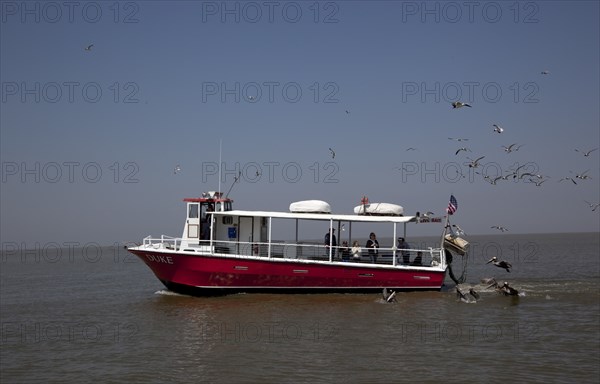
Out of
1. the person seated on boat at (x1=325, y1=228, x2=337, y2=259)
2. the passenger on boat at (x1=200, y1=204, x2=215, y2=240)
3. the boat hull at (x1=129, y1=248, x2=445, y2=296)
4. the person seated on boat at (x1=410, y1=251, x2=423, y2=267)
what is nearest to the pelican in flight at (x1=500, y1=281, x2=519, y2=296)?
the boat hull at (x1=129, y1=248, x2=445, y2=296)

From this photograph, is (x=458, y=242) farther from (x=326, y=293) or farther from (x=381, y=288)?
(x=326, y=293)

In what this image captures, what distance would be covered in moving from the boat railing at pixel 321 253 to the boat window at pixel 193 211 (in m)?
1.50

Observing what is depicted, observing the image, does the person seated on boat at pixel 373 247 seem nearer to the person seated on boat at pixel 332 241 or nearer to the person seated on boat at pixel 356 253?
the person seated on boat at pixel 356 253

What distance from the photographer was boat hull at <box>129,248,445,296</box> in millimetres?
22766

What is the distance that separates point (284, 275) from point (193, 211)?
4916 mm

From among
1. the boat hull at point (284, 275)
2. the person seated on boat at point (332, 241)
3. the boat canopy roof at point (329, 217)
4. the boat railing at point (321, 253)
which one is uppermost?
the boat canopy roof at point (329, 217)

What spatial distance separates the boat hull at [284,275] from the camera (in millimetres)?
22766

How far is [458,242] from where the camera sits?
24.5m

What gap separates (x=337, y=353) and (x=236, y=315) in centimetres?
604

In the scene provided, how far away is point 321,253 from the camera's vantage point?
24219 mm

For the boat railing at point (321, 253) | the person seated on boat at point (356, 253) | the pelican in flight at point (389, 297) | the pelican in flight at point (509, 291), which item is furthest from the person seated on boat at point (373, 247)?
the pelican in flight at point (509, 291)

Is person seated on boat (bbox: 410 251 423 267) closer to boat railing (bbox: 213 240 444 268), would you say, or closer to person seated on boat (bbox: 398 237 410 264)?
boat railing (bbox: 213 240 444 268)

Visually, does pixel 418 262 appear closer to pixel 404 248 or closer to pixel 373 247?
pixel 404 248

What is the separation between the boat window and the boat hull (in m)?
2.15
